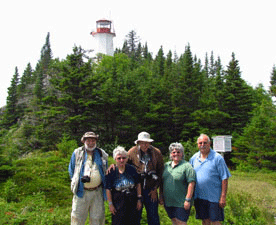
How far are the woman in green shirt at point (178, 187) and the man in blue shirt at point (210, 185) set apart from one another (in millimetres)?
238

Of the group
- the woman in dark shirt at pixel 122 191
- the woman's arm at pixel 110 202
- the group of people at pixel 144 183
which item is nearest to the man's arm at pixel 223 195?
the group of people at pixel 144 183

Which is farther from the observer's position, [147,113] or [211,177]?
[147,113]

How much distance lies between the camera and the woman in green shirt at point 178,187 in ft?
13.4

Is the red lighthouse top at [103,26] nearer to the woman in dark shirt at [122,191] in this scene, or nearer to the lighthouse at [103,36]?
the lighthouse at [103,36]

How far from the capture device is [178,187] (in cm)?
414

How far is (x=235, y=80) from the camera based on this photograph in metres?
27.3

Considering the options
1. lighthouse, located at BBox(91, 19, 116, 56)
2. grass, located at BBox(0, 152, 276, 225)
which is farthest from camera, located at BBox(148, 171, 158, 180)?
lighthouse, located at BBox(91, 19, 116, 56)

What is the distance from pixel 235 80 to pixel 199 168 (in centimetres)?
2502

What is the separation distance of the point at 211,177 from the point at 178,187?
0.55 metres

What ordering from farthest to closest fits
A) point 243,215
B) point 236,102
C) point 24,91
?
point 24,91 → point 236,102 → point 243,215

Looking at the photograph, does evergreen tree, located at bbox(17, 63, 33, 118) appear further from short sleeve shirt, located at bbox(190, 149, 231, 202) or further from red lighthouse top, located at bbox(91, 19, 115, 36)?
short sleeve shirt, located at bbox(190, 149, 231, 202)

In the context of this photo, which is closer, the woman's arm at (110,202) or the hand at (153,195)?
the woman's arm at (110,202)

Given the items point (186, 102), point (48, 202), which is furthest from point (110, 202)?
point (186, 102)

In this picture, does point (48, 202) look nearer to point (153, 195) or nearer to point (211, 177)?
point (153, 195)
